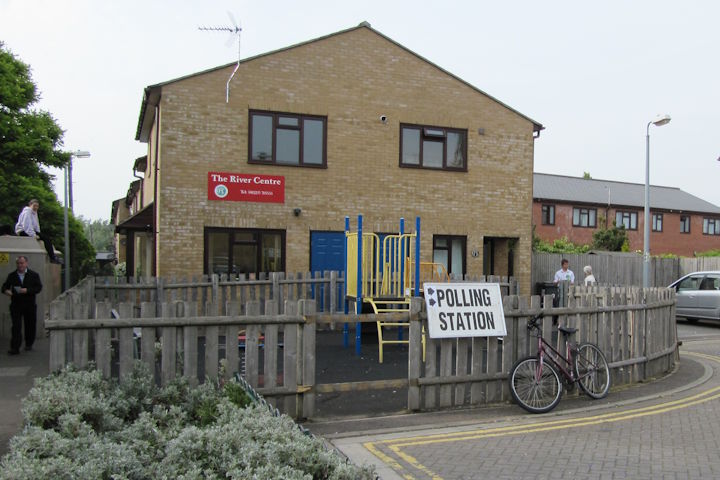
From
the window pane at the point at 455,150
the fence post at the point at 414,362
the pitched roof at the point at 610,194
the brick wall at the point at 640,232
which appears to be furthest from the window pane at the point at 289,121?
the pitched roof at the point at 610,194

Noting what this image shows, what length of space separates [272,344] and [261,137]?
32.2 ft

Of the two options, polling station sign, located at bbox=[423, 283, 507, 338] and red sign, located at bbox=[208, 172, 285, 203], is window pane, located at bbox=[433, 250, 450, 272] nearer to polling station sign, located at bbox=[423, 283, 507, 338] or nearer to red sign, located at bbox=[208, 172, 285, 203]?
red sign, located at bbox=[208, 172, 285, 203]

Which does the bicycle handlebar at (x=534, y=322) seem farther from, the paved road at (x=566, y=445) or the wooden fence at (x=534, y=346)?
the paved road at (x=566, y=445)

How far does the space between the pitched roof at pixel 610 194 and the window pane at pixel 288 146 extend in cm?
2955

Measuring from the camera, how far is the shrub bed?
3.61 m

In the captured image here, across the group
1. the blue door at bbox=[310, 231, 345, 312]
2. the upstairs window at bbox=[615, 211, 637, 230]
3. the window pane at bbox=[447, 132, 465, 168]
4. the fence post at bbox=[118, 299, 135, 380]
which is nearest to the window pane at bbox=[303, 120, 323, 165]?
the blue door at bbox=[310, 231, 345, 312]

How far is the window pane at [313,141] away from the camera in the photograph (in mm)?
15742

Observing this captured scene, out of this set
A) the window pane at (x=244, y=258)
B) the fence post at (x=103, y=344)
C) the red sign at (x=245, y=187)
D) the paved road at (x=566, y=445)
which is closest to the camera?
the paved road at (x=566, y=445)

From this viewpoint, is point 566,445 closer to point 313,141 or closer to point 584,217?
point 313,141

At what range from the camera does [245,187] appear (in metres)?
15.0

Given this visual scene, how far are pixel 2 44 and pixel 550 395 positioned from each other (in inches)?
1241

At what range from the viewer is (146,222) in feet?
51.2

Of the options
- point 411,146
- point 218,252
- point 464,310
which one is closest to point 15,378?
point 464,310

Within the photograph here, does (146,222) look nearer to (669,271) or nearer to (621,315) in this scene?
(621,315)
